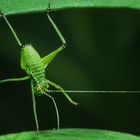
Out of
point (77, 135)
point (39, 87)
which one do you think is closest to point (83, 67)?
point (39, 87)

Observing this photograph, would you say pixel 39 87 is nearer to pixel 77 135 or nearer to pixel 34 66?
pixel 34 66

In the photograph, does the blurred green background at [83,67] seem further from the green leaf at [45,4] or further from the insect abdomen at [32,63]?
the green leaf at [45,4]

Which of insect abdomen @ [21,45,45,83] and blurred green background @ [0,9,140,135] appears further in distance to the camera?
blurred green background @ [0,9,140,135]

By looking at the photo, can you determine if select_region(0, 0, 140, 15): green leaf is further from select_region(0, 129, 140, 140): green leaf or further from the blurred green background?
the blurred green background

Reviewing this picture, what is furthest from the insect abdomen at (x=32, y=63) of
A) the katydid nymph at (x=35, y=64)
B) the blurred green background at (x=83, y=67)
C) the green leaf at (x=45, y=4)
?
the blurred green background at (x=83, y=67)

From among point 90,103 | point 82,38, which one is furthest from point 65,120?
point 82,38

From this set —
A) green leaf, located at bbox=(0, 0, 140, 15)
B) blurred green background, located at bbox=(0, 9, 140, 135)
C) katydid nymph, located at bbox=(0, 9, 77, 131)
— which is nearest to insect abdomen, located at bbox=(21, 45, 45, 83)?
katydid nymph, located at bbox=(0, 9, 77, 131)

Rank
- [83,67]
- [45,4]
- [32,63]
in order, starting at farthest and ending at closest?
A: [83,67] < [32,63] < [45,4]
